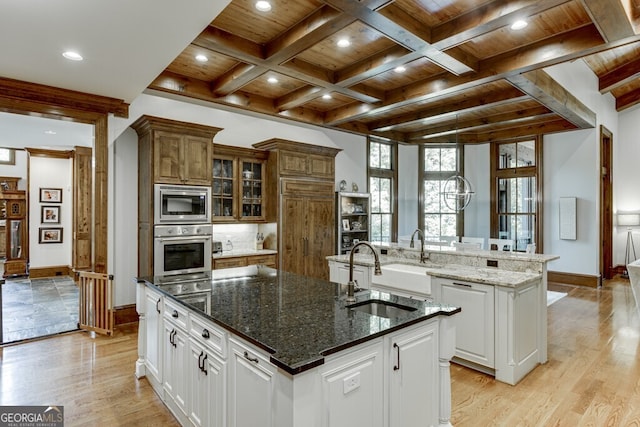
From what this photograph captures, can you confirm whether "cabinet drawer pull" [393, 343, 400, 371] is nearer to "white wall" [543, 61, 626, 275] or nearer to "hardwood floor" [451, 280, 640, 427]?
"hardwood floor" [451, 280, 640, 427]

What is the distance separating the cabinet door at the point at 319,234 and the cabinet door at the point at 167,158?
7.29 ft

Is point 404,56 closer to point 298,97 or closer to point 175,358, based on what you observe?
point 298,97

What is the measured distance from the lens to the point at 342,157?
7.12 m

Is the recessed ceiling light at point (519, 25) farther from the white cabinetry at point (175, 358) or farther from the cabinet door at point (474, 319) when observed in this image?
the white cabinetry at point (175, 358)

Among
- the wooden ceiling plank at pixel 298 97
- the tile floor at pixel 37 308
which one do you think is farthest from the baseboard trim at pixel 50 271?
the wooden ceiling plank at pixel 298 97

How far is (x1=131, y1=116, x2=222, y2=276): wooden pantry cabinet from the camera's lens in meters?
4.41

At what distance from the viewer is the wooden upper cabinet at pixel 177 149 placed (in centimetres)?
441

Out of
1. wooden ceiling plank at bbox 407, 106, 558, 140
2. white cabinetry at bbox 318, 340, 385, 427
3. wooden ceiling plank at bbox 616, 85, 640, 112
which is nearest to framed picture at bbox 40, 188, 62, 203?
wooden ceiling plank at bbox 407, 106, 558, 140

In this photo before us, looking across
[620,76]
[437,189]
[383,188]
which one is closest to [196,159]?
[383,188]

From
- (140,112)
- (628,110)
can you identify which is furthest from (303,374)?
(628,110)

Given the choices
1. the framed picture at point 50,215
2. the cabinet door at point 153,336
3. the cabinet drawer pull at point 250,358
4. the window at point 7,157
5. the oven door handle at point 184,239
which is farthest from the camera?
the window at point 7,157

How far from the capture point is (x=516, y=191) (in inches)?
316

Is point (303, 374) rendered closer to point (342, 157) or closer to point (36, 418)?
point (36, 418)

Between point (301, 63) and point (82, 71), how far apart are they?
92.0 inches
